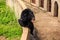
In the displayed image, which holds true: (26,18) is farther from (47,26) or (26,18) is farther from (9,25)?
(9,25)

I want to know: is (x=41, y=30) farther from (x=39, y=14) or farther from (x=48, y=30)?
(x=39, y=14)

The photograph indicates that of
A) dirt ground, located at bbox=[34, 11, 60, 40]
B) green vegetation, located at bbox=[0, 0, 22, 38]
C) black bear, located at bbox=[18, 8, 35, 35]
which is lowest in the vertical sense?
green vegetation, located at bbox=[0, 0, 22, 38]

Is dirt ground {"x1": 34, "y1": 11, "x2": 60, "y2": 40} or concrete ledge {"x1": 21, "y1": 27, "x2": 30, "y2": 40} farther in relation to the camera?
dirt ground {"x1": 34, "y1": 11, "x2": 60, "y2": 40}

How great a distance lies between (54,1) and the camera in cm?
1228

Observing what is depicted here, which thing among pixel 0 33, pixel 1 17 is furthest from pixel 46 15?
pixel 1 17

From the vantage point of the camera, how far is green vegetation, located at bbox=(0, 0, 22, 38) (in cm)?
1398

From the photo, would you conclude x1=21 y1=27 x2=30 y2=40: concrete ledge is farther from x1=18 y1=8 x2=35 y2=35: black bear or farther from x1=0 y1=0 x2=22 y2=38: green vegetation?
x1=0 y1=0 x2=22 y2=38: green vegetation

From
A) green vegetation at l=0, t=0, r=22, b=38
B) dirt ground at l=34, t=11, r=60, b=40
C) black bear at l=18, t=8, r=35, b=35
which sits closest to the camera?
black bear at l=18, t=8, r=35, b=35

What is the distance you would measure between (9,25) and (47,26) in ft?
18.5

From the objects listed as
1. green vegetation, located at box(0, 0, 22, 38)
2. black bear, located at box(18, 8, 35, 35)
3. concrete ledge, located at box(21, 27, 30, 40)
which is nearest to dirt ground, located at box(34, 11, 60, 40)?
black bear, located at box(18, 8, 35, 35)

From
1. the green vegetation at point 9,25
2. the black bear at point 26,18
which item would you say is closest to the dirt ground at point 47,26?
the black bear at point 26,18

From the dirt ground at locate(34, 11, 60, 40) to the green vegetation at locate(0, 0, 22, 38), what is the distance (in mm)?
1890

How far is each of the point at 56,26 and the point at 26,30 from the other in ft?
8.33

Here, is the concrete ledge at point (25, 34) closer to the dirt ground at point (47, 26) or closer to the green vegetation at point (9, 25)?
the dirt ground at point (47, 26)
